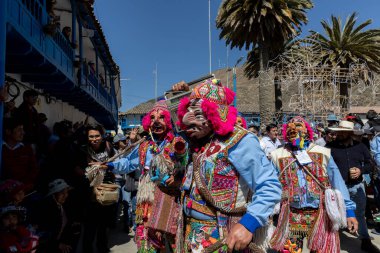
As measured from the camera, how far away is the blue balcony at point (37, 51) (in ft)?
14.9

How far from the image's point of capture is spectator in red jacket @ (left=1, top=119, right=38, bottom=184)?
404 cm

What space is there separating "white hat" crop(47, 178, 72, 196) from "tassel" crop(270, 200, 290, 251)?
2560 mm

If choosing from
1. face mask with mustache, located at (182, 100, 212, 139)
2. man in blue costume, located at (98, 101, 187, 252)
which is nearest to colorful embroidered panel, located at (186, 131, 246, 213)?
face mask with mustache, located at (182, 100, 212, 139)

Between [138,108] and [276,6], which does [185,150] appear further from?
[138,108]

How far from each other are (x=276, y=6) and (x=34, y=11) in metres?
17.6

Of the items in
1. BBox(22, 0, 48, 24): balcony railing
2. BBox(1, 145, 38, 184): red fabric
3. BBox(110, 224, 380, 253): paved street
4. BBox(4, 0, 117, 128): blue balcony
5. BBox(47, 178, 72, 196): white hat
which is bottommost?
BBox(110, 224, 380, 253): paved street

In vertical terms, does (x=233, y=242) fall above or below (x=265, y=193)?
below

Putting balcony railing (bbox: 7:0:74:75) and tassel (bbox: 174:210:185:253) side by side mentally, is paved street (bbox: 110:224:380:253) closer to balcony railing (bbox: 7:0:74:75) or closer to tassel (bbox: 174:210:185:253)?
tassel (bbox: 174:210:185:253)

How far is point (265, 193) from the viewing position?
1.96m

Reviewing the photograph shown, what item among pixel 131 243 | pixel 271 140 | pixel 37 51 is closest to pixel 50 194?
pixel 131 243

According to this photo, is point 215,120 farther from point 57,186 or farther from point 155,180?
point 57,186

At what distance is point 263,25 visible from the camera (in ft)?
68.0

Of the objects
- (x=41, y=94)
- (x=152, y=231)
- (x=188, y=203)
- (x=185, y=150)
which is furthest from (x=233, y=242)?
(x=41, y=94)

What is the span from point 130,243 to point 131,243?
0.02m
